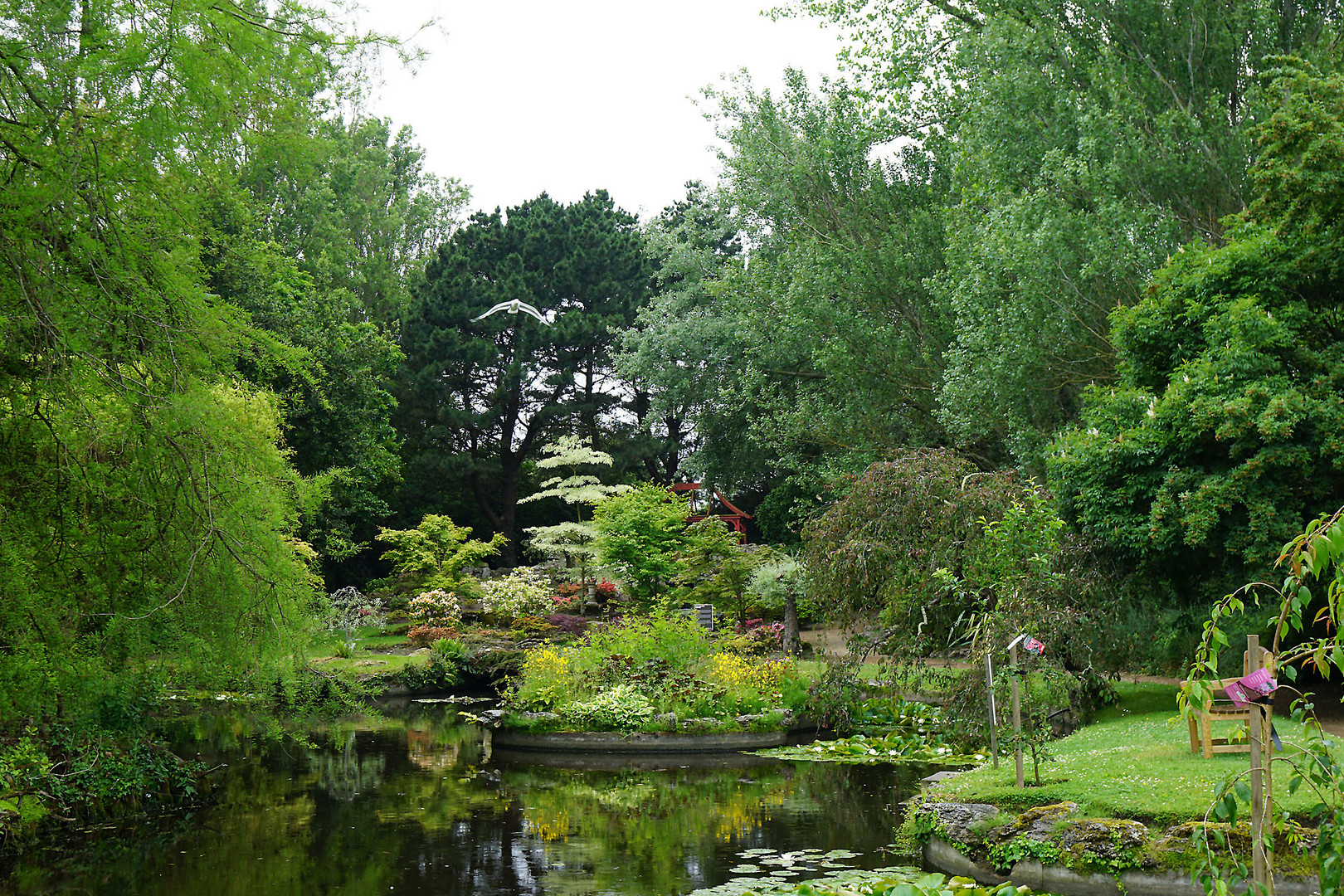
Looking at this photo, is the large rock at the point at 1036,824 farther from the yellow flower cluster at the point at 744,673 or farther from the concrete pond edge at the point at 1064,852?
the yellow flower cluster at the point at 744,673

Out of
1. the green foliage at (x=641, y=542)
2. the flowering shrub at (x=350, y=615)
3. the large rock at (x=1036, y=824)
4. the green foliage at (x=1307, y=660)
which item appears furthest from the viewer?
the green foliage at (x=641, y=542)

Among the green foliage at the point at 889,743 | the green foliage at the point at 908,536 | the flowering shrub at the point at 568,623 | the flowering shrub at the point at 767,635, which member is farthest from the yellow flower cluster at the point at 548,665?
the flowering shrub at the point at 568,623

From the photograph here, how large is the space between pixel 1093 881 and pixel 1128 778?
133cm

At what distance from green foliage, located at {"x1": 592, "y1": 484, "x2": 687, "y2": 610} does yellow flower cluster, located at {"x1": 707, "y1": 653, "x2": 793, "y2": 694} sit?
24.7ft

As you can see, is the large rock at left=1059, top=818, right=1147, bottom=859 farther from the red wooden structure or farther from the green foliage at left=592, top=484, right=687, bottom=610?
the red wooden structure

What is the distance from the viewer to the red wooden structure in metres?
28.1

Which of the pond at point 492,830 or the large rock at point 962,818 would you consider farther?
the pond at point 492,830

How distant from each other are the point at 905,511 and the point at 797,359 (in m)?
9.90

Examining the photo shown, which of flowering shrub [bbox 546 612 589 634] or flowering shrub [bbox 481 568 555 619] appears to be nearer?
flowering shrub [bbox 546 612 589 634]

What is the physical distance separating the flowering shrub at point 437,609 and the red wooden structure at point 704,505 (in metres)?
6.64

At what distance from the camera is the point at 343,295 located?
2752 cm

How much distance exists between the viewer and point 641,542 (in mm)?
23250

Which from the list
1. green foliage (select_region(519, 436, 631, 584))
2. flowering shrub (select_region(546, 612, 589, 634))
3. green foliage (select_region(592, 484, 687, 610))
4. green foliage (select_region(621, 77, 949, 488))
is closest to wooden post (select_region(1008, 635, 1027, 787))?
green foliage (select_region(621, 77, 949, 488))

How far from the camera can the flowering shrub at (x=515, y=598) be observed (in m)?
23.6
